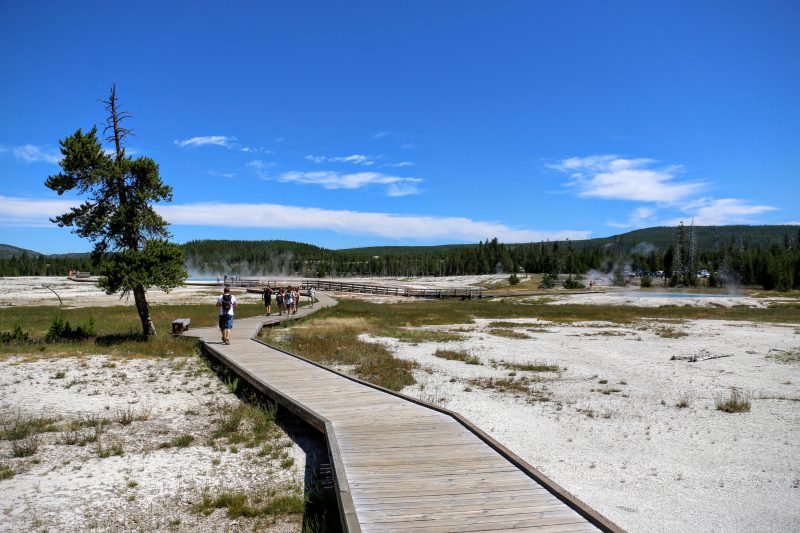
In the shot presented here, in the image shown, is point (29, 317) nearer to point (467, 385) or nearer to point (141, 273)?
point (141, 273)

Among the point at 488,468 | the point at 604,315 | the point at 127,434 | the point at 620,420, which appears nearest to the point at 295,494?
the point at 488,468

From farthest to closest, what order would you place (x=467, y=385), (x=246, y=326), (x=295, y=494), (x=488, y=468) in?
(x=246, y=326) → (x=467, y=385) → (x=295, y=494) → (x=488, y=468)

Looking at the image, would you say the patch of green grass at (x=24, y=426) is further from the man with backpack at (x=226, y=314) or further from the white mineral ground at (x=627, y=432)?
the man with backpack at (x=226, y=314)

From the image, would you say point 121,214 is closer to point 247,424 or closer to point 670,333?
point 247,424

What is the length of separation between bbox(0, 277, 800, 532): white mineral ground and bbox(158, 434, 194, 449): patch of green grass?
18.8 inches

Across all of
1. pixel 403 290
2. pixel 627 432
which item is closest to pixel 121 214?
pixel 627 432

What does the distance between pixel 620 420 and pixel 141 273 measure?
1740cm

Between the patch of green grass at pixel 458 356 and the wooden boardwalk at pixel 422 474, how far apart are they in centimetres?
846

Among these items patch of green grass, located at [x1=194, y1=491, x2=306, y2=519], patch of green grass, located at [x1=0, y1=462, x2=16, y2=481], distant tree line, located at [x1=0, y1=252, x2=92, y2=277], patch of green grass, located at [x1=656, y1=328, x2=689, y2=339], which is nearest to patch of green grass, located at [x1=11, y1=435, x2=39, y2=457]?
patch of green grass, located at [x1=0, y1=462, x2=16, y2=481]

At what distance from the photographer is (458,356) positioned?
1977 centimetres

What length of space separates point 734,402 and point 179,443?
516 inches

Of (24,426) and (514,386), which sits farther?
(514,386)

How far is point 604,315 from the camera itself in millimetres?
43531

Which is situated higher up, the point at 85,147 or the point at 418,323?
the point at 85,147
